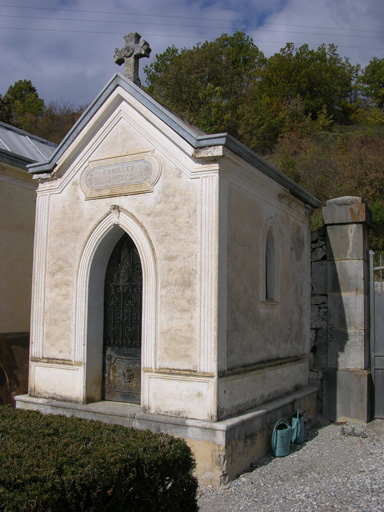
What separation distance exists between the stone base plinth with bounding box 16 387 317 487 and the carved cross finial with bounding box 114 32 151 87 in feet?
15.8

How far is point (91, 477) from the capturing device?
3.54 metres

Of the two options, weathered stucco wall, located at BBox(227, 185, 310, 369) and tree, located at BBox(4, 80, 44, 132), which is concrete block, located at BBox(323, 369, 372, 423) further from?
tree, located at BBox(4, 80, 44, 132)

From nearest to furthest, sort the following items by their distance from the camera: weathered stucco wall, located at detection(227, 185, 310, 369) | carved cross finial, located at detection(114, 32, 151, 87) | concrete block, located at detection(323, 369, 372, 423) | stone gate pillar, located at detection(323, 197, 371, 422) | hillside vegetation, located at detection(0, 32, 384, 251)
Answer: weathered stucco wall, located at detection(227, 185, 310, 369)
carved cross finial, located at detection(114, 32, 151, 87)
concrete block, located at detection(323, 369, 372, 423)
stone gate pillar, located at detection(323, 197, 371, 422)
hillside vegetation, located at detection(0, 32, 384, 251)

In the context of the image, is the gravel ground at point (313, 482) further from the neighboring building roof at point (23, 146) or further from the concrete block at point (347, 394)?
the neighboring building roof at point (23, 146)

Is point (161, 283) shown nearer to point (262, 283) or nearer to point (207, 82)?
point (262, 283)

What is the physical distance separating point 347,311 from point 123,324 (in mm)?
4346

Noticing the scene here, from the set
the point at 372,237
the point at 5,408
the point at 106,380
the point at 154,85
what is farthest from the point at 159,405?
the point at 154,85

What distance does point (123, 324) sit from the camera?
7465 millimetres

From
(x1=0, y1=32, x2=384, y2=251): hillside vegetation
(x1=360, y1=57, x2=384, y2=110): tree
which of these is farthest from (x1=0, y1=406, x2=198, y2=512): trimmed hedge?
(x1=360, y1=57, x2=384, y2=110): tree

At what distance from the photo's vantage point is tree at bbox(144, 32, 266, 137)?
33.0 m

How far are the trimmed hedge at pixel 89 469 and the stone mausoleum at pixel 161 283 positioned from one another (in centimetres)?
182

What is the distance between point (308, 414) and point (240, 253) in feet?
12.1

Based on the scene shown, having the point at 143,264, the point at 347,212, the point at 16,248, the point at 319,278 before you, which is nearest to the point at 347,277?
the point at 319,278

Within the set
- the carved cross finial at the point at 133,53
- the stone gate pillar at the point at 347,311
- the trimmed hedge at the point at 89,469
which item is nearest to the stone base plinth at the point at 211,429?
the trimmed hedge at the point at 89,469
